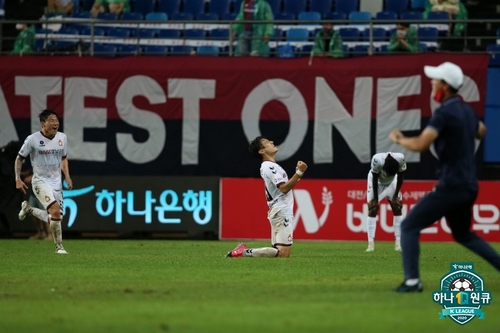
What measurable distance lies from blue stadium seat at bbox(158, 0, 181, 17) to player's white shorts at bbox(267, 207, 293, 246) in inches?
551

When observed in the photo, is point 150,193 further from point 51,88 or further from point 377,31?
point 377,31

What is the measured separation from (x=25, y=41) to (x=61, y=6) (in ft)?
6.91

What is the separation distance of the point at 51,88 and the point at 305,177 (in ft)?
22.7

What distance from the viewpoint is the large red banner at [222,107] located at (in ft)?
81.8

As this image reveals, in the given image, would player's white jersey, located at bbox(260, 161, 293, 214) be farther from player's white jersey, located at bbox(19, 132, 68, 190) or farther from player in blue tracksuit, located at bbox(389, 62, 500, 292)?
player in blue tracksuit, located at bbox(389, 62, 500, 292)

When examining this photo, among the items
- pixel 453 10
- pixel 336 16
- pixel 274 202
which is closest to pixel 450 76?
pixel 274 202

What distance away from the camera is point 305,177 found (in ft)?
84.4

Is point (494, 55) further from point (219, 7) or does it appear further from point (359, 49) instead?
point (219, 7)

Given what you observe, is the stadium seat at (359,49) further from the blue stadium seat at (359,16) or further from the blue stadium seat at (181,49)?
Answer: the blue stadium seat at (181,49)

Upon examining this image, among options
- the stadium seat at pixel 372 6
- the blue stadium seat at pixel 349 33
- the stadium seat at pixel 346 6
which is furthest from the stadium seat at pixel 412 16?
the stadium seat at pixel 346 6

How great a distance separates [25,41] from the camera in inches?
1062

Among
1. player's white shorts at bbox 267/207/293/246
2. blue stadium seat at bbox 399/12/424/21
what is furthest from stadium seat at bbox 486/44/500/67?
player's white shorts at bbox 267/207/293/246

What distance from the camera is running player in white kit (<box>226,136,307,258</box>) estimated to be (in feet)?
52.1

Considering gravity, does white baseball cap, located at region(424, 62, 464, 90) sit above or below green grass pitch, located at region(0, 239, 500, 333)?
above
